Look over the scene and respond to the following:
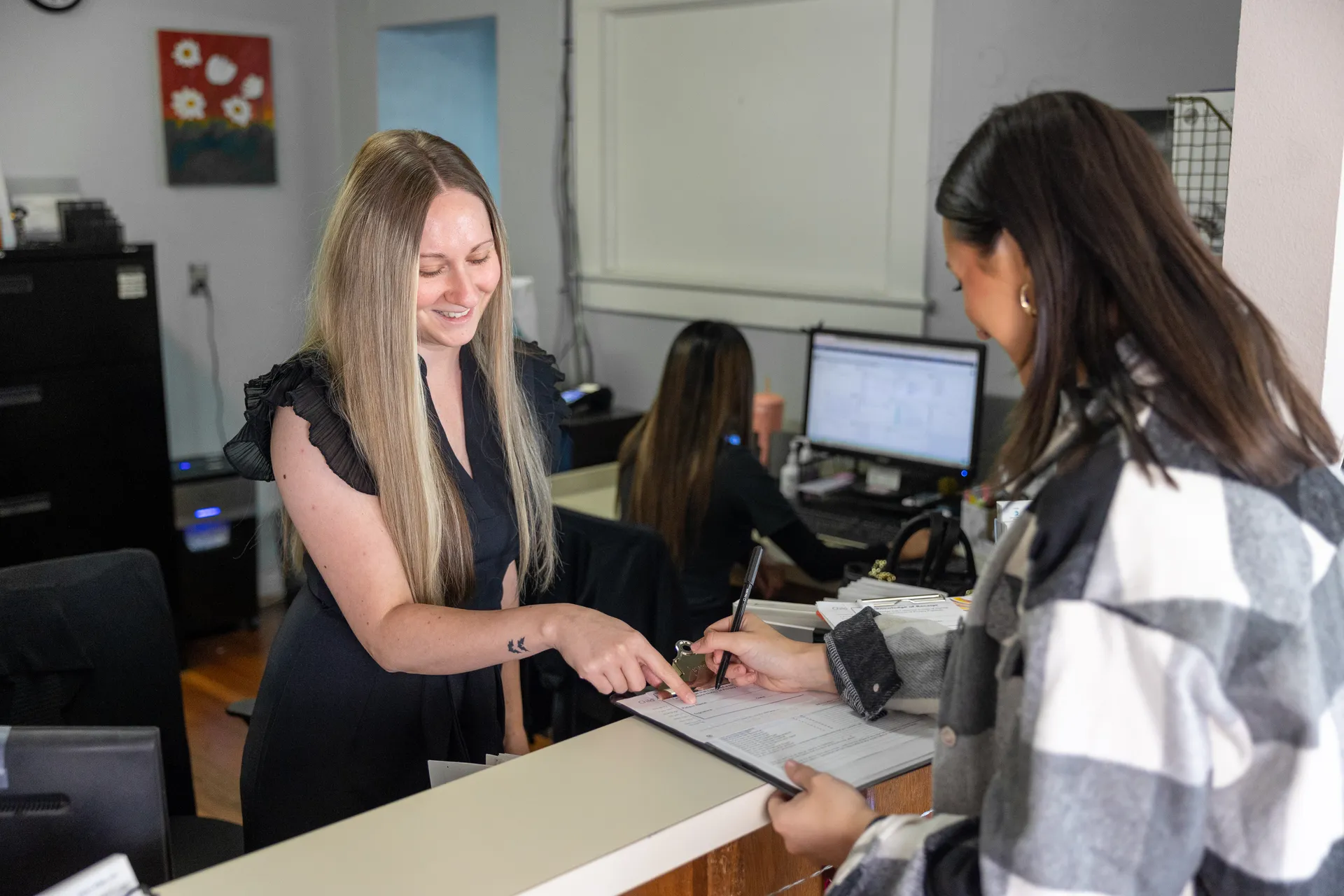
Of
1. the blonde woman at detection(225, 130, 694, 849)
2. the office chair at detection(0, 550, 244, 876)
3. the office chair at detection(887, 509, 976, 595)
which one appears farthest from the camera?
the office chair at detection(887, 509, 976, 595)

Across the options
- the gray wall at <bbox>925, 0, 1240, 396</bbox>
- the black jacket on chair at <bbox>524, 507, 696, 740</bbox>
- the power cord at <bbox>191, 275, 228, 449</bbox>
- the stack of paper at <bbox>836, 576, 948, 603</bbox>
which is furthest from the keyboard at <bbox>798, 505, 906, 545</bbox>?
the power cord at <bbox>191, 275, 228, 449</bbox>

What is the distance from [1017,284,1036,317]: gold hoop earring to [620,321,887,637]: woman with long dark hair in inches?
72.3

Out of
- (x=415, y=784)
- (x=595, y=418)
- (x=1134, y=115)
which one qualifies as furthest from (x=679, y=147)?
(x=415, y=784)

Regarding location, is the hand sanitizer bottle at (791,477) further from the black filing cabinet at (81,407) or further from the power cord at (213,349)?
the power cord at (213,349)

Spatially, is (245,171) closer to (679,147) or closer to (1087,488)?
(679,147)

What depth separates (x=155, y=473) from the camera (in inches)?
162

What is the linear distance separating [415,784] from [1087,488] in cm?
117

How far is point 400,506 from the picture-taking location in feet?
5.10

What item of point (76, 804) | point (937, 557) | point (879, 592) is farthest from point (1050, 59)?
point (76, 804)

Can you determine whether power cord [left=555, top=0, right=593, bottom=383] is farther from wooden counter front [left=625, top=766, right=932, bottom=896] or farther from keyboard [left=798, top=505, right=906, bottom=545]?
wooden counter front [left=625, top=766, right=932, bottom=896]

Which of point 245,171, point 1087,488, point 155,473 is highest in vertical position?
point 245,171

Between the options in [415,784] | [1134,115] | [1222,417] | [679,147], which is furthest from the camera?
[679,147]

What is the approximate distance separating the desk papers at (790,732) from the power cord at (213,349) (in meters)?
3.73

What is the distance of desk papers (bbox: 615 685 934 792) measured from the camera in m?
1.24
